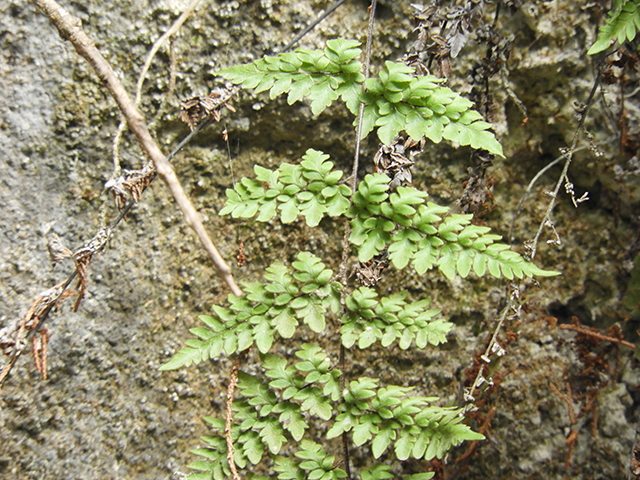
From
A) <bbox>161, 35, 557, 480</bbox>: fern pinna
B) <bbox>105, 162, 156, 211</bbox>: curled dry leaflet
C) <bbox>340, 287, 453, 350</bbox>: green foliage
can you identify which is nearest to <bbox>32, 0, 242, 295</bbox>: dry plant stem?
<bbox>105, 162, 156, 211</bbox>: curled dry leaflet

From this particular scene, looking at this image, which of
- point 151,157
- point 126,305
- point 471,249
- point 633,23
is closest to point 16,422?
point 126,305

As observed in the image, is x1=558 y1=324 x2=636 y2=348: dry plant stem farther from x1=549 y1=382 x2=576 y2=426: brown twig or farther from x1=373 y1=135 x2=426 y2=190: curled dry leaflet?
x1=373 y1=135 x2=426 y2=190: curled dry leaflet

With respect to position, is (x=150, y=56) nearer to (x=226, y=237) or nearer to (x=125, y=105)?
(x=125, y=105)

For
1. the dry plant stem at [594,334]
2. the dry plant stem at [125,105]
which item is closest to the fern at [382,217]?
the dry plant stem at [125,105]

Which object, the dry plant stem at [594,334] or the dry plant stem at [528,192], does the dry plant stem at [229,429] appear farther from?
the dry plant stem at [594,334]

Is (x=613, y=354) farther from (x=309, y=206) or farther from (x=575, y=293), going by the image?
(x=309, y=206)

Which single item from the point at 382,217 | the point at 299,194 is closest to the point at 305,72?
the point at 299,194
